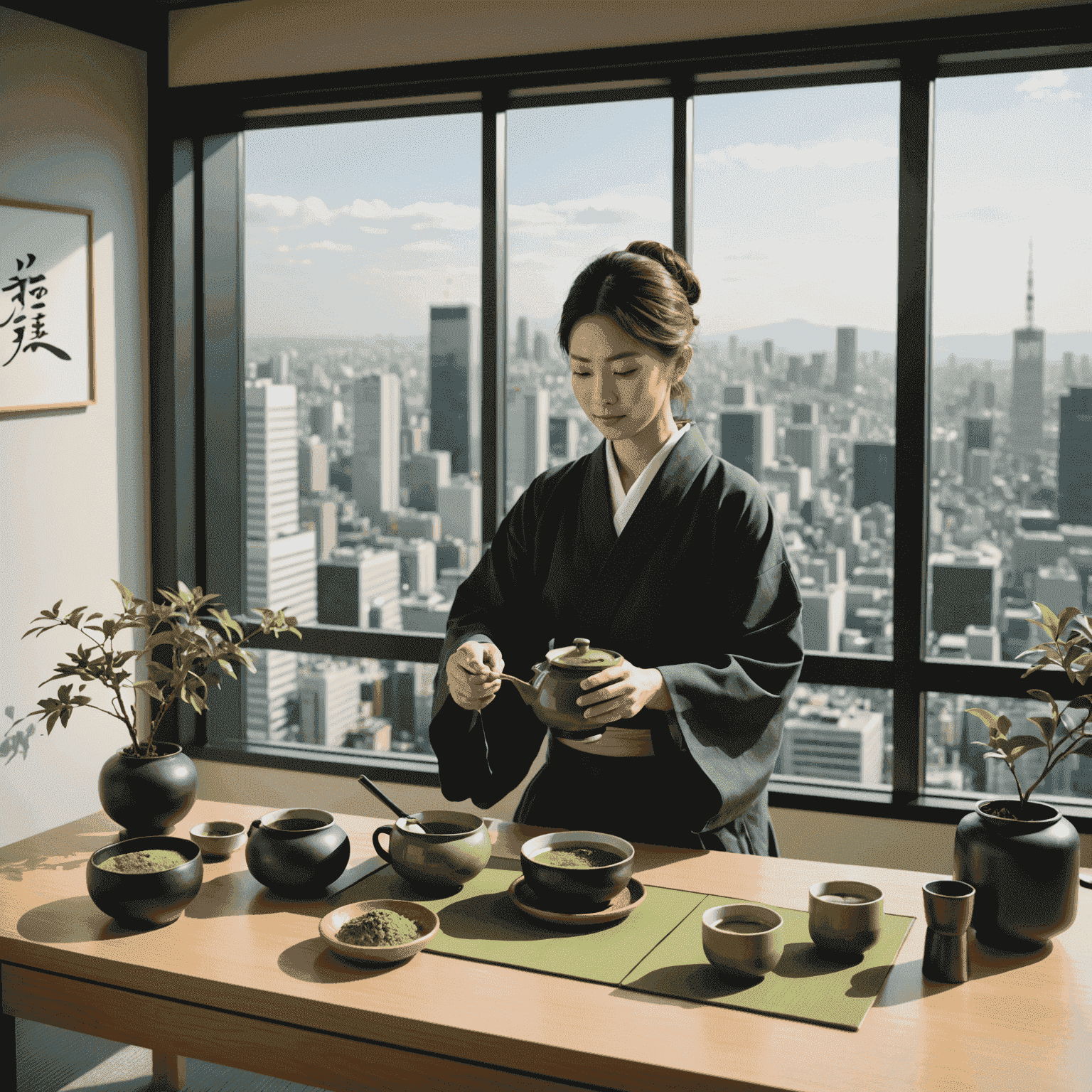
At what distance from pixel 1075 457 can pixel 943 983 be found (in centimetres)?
178

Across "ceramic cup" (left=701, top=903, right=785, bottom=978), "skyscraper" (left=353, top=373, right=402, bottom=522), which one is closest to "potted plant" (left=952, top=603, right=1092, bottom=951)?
"ceramic cup" (left=701, top=903, right=785, bottom=978)

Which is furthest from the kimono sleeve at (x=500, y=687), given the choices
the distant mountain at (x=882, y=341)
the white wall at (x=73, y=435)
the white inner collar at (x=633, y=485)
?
the white wall at (x=73, y=435)

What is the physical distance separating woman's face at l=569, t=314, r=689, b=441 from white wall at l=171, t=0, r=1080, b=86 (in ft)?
4.38

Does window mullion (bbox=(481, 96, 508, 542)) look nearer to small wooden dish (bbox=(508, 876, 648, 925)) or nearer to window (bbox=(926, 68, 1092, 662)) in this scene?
window (bbox=(926, 68, 1092, 662))

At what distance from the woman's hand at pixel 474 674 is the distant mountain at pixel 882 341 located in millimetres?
1211

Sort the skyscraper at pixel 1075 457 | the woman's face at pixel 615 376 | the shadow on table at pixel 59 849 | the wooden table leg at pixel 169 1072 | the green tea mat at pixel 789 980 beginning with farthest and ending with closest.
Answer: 1. the skyscraper at pixel 1075 457
2. the wooden table leg at pixel 169 1072
3. the woman's face at pixel 615 376
4. the shadow on table at pixel 59 849
5. the green tea mat at pixel 789 980

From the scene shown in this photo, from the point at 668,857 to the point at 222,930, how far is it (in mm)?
728

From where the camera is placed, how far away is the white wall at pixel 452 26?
2885 mm

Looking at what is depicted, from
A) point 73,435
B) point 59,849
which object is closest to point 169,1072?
point 59,849

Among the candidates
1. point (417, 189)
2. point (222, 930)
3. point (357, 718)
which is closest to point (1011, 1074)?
point (222, 930)

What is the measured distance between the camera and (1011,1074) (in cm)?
125

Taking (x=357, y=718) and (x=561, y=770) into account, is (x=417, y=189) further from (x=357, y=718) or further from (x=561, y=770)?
(x=561, y=770)

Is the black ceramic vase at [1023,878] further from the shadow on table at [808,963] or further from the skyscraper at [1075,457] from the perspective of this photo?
the skyscraper at [1075,457]

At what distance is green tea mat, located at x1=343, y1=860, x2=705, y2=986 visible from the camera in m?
1.50
